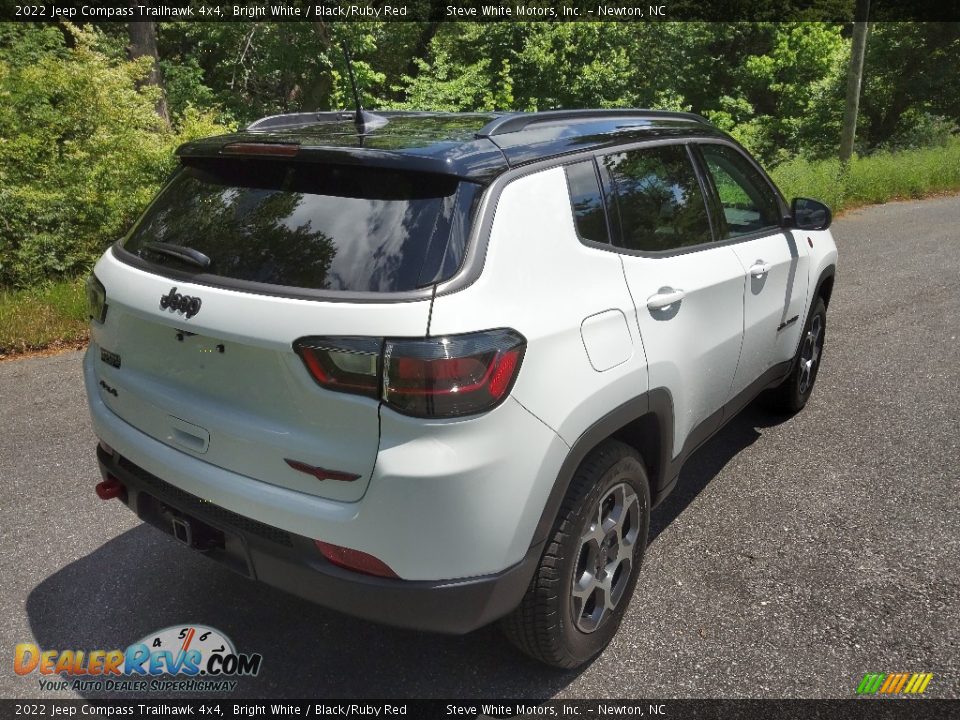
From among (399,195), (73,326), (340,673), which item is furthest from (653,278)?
(73,326)

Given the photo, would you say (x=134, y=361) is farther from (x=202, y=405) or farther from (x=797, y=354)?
(x=797, y=354)

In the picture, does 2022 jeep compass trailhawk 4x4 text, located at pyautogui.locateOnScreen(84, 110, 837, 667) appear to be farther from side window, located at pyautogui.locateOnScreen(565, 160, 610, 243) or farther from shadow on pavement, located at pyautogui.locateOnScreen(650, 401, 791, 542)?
shadow on pavement, located at pyautogui.locateOnScreen(650, 401, 791, 542)

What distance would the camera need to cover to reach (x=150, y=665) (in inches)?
105

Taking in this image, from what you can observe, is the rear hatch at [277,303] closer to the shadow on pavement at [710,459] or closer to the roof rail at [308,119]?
the roof rail at [308,119]

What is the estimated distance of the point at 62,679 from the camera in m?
2.58

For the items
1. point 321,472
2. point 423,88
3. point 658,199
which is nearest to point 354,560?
point 321,472

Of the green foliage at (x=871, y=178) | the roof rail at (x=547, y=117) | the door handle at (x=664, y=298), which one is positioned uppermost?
the roof rail at (x=547, y=117)

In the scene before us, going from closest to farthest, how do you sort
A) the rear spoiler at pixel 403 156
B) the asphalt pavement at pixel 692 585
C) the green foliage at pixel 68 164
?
the rear spoiler at pixel 403 156, the asphalt pavement at pixel 692 585, the green foliage at pixel 68 164

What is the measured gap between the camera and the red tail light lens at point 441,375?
6.35 ft

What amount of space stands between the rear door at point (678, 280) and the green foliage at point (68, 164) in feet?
19.2

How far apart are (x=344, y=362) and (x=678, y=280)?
4.69ft

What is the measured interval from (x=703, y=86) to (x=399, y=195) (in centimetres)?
2603

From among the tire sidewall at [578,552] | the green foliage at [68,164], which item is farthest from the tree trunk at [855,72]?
the tire sidewall at [578,552]

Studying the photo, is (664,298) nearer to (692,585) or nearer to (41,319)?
(692,585)
